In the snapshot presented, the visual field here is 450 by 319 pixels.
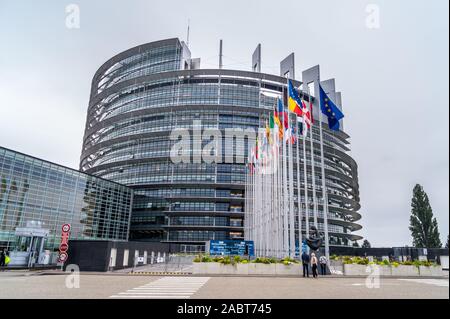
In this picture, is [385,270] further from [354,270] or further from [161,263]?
[161,263]

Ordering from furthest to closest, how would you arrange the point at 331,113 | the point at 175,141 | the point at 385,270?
the point at 175,141 → the point at 331,113 → the point at 385,270

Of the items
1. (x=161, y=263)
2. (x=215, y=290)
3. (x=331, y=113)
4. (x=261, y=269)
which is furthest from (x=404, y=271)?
(x=161, y=263)

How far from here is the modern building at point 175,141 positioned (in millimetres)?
68625

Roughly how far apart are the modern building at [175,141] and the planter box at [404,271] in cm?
4562

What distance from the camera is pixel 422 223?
6681cm

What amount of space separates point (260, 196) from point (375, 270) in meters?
20.3

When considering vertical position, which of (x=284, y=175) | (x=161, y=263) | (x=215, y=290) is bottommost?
(x=161, y=263)

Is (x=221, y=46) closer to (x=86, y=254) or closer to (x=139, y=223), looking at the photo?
(x=139, y=223)

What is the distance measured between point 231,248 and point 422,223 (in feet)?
167

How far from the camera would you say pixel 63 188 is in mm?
48875

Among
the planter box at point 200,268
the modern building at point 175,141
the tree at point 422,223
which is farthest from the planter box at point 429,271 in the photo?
the tree at point 422,223

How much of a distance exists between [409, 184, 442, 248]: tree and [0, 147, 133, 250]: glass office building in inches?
2527

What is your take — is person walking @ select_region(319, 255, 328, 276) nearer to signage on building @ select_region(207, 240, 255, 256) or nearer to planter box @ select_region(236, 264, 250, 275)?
planter box @ select_region(236, 264, 250, 275)

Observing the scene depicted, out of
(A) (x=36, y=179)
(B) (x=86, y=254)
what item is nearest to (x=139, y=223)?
(A) (x=36, y=179)
